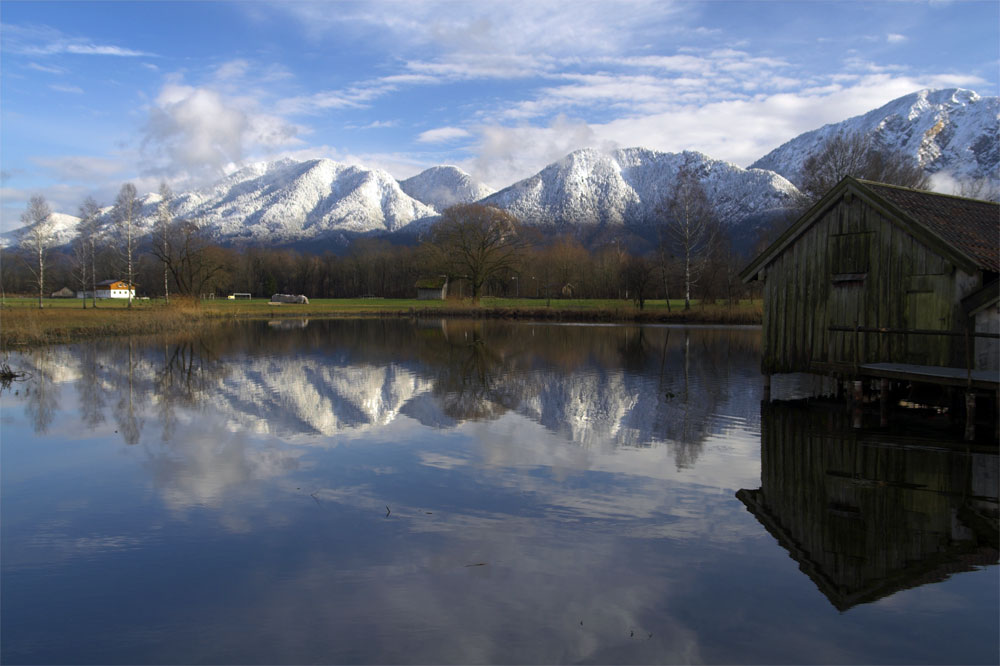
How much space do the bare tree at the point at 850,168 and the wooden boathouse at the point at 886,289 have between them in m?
27.6

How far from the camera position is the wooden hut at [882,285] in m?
16.1

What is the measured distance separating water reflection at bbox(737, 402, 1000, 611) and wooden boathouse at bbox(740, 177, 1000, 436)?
300cm

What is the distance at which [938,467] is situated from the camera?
11.9 meters

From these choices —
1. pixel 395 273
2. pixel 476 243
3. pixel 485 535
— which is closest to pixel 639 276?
pixel 476 243

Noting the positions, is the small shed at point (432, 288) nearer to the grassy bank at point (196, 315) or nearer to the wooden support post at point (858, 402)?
the grassy bank at point (196, 315)

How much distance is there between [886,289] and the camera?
699 inches

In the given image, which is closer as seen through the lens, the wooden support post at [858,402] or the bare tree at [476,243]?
the wooden support post at [858,402]

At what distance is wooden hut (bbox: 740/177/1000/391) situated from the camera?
16141 mm

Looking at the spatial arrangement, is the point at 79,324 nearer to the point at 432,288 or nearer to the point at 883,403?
the point at 883,403

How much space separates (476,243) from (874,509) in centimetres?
6889

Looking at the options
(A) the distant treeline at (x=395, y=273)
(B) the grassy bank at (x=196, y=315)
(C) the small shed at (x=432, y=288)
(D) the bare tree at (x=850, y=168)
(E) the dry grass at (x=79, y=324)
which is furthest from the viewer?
(C) the small shed at (x=432, y=288)

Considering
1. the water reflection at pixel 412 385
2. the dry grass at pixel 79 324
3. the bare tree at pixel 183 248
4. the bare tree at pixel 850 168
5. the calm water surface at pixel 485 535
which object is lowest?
the calm water surface at pixel 485 535

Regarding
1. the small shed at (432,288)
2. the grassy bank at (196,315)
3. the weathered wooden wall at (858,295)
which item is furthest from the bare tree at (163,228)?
the weathered wooden wall at (858,295)

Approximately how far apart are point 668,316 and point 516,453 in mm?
46577
